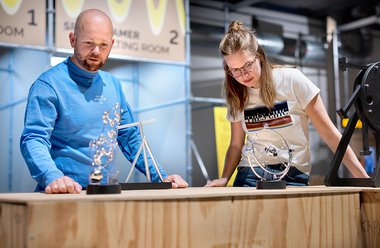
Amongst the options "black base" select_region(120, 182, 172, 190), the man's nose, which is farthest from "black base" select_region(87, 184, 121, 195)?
the man's nose

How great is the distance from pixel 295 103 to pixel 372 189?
0.50 meters

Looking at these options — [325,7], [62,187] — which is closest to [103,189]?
[62,187]

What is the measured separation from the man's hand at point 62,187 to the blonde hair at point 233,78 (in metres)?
0.89

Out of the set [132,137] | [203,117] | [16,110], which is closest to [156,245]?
[132,137]

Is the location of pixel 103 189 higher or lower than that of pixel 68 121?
lower

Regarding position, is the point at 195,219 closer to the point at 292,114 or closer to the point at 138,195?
the point at 138,195

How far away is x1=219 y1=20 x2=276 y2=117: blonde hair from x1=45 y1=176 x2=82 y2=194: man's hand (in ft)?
2.93

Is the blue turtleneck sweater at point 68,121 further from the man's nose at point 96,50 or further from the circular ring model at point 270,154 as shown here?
the circular ring model at point 270,154

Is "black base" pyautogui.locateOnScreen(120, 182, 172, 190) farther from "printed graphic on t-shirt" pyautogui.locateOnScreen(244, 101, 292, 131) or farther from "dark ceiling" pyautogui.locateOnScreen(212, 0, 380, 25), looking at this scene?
"dark ceiling" pyautogui.locateOnScreen(212, 0, 380, 25)

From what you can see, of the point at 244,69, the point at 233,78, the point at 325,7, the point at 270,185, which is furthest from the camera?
the point at 325,7

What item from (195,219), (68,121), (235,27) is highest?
(235,27)

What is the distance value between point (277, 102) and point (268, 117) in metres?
0.07

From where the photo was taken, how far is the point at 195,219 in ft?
4.14

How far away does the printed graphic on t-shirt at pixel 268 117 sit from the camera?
2005 millimetres
